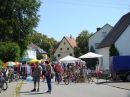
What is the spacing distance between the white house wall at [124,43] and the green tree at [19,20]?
13391 mm

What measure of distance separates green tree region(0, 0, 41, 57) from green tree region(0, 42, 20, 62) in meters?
2.02

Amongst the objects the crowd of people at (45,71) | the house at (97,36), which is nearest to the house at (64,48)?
the house at (97,36)

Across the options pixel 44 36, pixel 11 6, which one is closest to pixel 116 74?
pixel 11 6

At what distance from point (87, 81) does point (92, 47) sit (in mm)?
39790

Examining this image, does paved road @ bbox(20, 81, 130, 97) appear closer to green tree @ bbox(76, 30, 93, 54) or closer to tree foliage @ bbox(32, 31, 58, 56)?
green tree @ bbox(76, 30, 93, 54)

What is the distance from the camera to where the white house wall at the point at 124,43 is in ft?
132

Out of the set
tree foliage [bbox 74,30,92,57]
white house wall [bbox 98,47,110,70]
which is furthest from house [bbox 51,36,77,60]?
white house wall [bbox 98,47,110,70]

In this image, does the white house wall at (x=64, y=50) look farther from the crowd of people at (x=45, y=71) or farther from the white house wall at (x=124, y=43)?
the crowd of people at (x=45, y=71)

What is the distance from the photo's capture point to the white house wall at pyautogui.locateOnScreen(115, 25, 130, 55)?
40375 mm

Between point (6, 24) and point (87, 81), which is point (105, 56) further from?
point (87, 81)

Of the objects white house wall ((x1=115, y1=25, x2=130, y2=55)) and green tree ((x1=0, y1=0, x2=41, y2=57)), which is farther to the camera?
green tree ((x1=0, y1=0, x2=41, y2=57))

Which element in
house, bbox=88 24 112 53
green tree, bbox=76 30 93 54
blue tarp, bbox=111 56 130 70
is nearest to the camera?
blue tarp, bbox=111 56 130 70

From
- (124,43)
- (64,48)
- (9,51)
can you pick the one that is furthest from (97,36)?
(64,48)

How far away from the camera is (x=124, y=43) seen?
4078 cm
